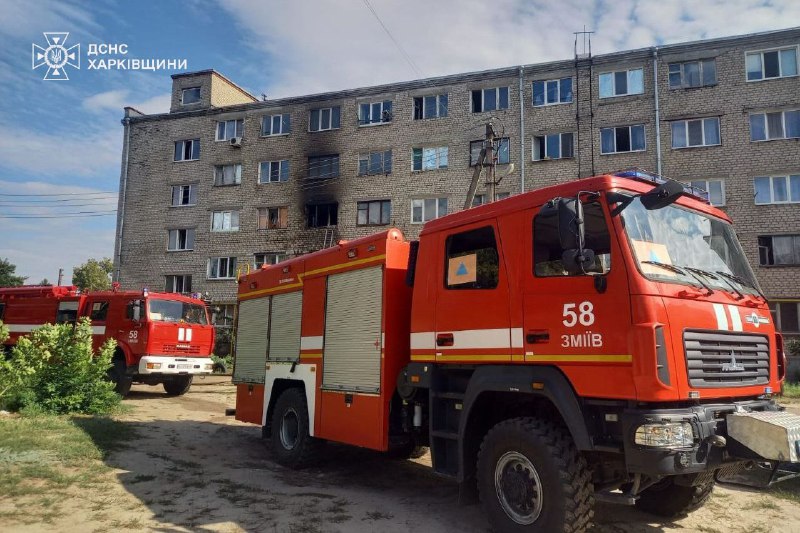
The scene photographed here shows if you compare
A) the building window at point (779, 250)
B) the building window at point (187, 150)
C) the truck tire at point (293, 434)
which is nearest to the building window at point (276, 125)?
the building window at point (187, 150)

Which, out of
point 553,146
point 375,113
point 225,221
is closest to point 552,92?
point 553,146

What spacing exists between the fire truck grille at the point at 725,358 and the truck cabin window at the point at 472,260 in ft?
5.98

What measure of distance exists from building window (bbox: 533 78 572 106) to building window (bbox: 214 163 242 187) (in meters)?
18.1

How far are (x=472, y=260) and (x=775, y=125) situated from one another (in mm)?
26181

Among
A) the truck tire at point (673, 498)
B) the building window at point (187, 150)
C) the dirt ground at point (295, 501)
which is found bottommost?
the dirt ground at point (295, 501)

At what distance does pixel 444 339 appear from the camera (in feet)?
19.7

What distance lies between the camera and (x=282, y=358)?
29.9 ft

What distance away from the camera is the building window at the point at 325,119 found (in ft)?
109

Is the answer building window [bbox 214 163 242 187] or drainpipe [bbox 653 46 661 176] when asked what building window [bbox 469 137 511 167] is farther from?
building window [bbox 214 163 242 187]

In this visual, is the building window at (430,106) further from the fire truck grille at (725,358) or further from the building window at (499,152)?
the fire truck grille at (725,358)

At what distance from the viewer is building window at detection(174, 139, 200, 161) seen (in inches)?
1443

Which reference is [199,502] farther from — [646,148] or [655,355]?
[646,148]

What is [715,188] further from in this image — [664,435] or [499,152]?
[664,435]

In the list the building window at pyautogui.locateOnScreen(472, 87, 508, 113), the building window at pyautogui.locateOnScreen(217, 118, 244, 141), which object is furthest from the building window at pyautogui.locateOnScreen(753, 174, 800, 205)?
the building window at pyautogui.locateOnScreen(217, 118, 244, 141)
